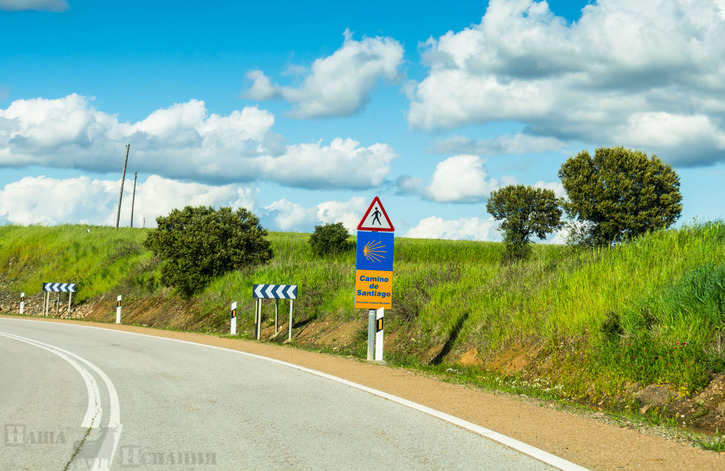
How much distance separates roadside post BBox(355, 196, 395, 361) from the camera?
14.2 meters

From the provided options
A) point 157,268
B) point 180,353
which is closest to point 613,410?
point 180,353

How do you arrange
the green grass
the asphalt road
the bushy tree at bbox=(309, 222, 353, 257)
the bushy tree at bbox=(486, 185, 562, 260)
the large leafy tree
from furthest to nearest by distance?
1. the bushy tree at bbox=(486, 185, 562, 260)
2. the bushy tree at bbox=(309, 222, 353, 257)
3. the large leafy tree
4. the green grass
5. the asphalt road

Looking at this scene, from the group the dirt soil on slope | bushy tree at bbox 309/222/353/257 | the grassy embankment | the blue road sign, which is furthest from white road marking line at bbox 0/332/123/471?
bushy tree at bbox 309/222/353/257

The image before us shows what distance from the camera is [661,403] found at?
27.8 ft

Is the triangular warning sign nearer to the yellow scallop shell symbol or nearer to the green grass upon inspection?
the yellow scallop shell symbol

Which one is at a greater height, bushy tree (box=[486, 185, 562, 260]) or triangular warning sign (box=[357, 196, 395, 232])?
bushy tree (box=[486, 185, 562, 260])

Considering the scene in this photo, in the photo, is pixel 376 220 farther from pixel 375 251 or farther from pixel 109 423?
pixel 109 423

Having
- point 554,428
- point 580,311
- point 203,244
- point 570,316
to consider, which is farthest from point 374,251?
point 203,244

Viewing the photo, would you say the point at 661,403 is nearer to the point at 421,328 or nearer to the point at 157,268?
the point at 421,328

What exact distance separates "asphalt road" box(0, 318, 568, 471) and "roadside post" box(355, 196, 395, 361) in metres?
2.50

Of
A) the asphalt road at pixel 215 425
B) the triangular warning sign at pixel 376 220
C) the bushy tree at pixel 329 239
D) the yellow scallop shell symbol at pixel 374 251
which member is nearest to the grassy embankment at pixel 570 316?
the yellow scallop shell symbol at pixel 374 251

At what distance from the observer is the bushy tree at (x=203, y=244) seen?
103 ft

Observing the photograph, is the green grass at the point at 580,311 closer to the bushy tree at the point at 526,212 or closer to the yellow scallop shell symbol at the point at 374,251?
the yellow scallop shell symbol at the point at 374,251

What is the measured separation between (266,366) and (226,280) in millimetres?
18298
